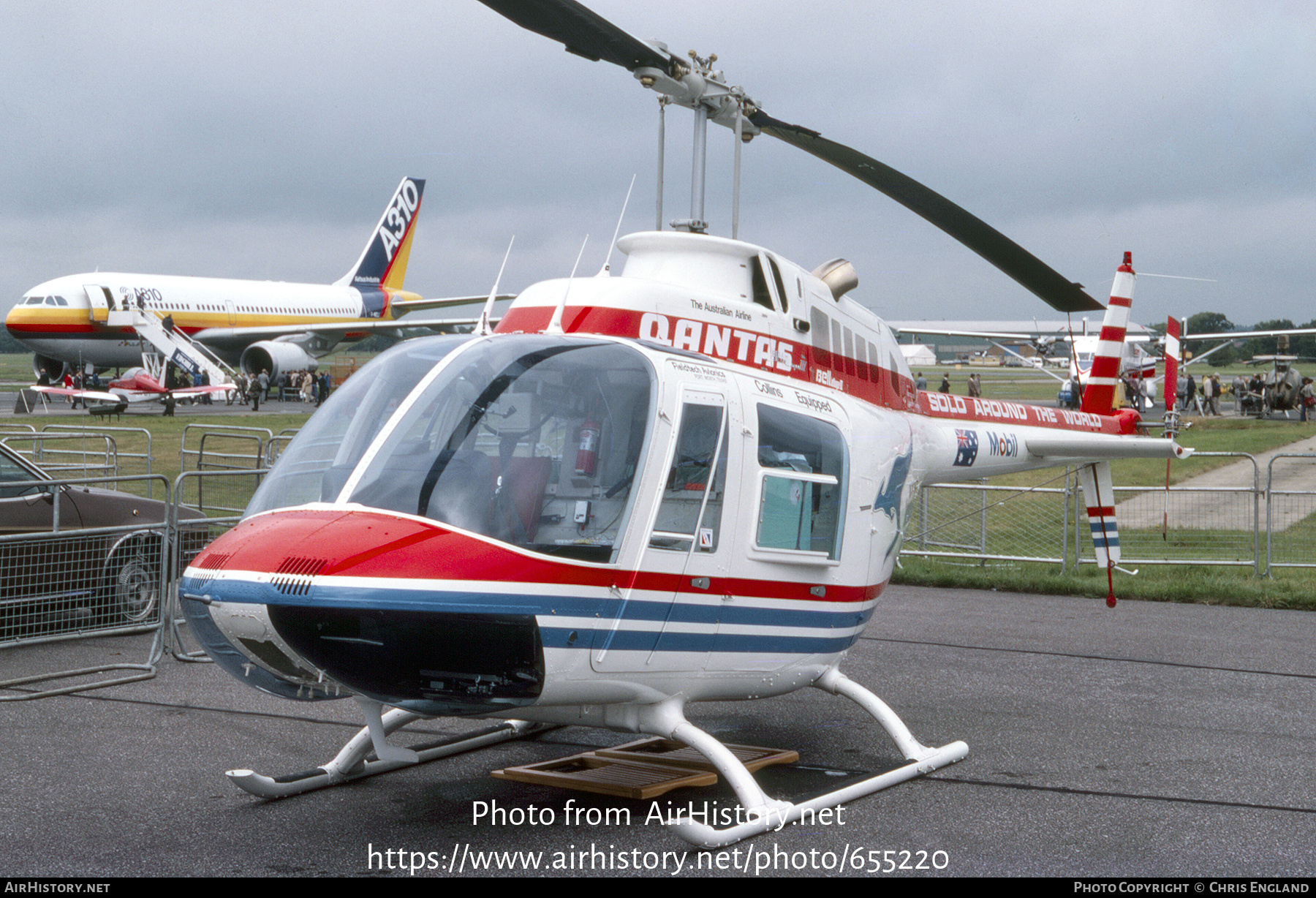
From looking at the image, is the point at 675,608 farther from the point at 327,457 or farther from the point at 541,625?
the point at 327,457

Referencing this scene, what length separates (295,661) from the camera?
168 inches

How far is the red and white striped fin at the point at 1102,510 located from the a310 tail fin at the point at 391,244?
4339 centimetres

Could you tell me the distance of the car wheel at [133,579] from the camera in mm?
9031

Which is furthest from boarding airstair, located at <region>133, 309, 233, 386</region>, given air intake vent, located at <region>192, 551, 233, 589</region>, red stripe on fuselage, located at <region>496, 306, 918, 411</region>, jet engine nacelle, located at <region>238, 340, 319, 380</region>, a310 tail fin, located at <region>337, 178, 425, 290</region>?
air intake vent, located at <region>192, 551, 233, 589</region>

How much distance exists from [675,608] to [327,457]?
155 cm

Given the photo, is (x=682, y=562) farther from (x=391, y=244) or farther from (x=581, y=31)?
(x=391, y=244)

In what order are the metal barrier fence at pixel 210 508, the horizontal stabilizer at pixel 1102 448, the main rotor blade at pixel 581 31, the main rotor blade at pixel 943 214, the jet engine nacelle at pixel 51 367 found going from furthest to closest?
1. the jet engine nacelle at pixel 51 367
2. the metal barrier fence at pixel 210 508
3. the horizontal stabilizer at pixel 1102 448
4. the main rotor blade at pixel 943 214
5. the main rotor blade at pixel 581 31

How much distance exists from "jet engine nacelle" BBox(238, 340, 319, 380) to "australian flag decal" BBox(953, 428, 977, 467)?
115 ft

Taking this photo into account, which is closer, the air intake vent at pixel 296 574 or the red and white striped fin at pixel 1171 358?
the air intake vent at pixel 296 574

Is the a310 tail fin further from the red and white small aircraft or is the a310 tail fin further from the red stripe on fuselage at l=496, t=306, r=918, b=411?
the red stripe on fuselage at l=496, t=306, r=918, b=411

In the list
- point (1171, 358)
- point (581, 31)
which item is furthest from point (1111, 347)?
point (1171, 358)

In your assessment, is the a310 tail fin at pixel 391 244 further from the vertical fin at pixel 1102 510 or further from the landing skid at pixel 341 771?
the landing skid at pixel 341 771

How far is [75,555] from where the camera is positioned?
8617 mm

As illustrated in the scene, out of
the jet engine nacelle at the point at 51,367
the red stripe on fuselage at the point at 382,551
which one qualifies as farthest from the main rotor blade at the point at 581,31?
the jet engine nacelle at the point at 51,367
